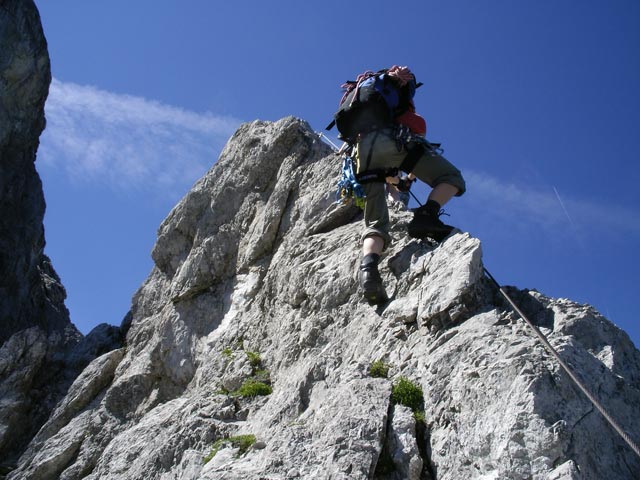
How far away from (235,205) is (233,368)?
4.71 meters

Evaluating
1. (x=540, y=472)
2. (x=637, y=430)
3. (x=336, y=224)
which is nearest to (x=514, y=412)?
(x=540, y=472)

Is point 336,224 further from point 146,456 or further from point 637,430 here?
point 637,430

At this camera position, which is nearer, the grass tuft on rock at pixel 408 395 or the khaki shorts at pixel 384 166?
the grass tuft on rock at pixel 408 395

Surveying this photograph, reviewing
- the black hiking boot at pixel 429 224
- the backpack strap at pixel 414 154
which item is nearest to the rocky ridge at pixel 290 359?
the black hiking boot at pixel 429 224

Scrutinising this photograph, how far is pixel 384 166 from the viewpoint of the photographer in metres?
11.2

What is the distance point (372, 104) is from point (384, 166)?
1.00m

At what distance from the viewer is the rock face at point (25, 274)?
50.1 feet

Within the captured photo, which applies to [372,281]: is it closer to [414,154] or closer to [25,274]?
[414,154]

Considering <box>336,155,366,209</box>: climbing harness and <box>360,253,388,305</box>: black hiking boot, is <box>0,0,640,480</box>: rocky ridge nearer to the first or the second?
<box>360,253,388,305</box>: black hiking boot

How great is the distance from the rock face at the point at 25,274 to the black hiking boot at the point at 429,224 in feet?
28.9

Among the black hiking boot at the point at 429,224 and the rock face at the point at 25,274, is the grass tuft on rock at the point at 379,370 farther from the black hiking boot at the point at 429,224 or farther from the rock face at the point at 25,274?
the rock face at the point at 25,274

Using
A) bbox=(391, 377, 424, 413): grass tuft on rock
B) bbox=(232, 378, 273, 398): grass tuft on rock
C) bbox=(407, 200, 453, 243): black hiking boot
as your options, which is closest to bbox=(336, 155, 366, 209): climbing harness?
bbox=(407, 200, 453, 243): black hiking boot

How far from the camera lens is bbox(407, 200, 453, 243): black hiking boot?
10.4 meters

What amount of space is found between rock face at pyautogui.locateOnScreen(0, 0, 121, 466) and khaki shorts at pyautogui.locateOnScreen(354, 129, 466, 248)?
8383 millimetres
